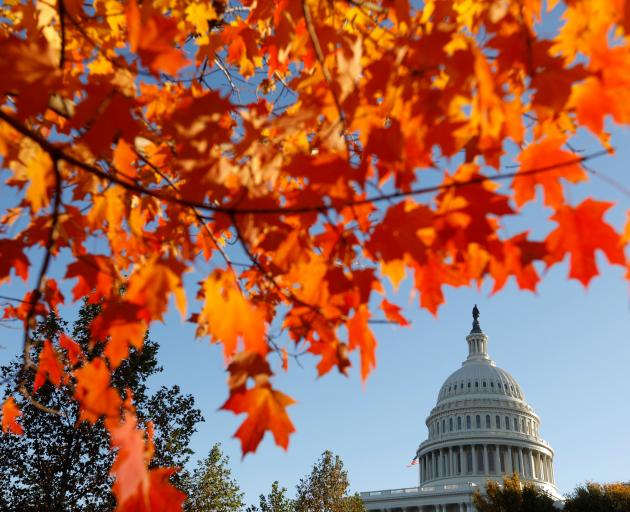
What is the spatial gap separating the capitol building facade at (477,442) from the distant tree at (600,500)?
33.0 metres

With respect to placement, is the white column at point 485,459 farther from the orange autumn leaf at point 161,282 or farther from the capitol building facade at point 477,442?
the orange autumn leaf at point 161,282

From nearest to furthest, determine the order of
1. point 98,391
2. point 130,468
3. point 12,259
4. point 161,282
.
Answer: point 130,468 < point 161,282 < point 12,259 < point 98,391

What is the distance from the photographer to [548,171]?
8.40 ft

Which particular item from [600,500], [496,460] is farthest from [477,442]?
[600,500]

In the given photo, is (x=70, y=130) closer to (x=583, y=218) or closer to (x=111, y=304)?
(x=111, y=304)

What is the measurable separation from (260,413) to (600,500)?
44.2 meters

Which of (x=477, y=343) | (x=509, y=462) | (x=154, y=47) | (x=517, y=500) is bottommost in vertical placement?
(x=154, y=47)

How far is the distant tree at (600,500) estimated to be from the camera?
128 ft

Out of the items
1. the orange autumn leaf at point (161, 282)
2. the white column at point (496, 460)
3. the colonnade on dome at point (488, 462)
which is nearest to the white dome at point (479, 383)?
the white column at point (496, 460)

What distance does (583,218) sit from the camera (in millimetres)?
2404

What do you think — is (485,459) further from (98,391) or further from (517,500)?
(98,391)

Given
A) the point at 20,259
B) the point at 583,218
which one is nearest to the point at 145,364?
the point at 20,259

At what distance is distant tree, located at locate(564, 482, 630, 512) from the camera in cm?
3900

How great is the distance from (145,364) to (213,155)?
1642 cm
